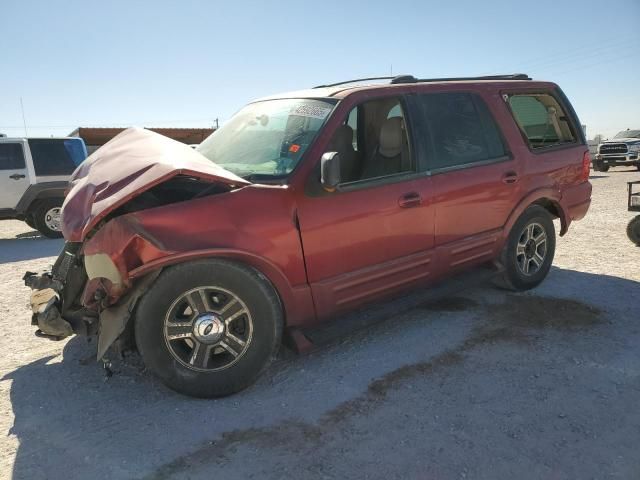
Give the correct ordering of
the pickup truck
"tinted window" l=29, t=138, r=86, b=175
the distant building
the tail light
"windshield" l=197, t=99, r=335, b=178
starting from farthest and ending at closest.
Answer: the pickup truck < the distant building < "tinted window" l=29, t=138, r=86, b=175 < the tail light < "windshield" l=197, t=99, r=335, b=178

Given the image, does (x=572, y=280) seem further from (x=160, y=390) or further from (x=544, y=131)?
(x=160, y=390)

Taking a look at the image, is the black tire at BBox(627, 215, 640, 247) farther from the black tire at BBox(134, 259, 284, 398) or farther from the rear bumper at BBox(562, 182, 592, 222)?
the black tire at BBox(134, 259, 284, 398)

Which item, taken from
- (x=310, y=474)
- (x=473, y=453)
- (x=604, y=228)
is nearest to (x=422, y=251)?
(x=473, y=453)

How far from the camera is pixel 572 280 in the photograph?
5.00 m

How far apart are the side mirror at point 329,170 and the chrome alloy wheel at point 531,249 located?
2268mm

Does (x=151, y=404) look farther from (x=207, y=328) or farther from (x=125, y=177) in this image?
(x=125, y=177)

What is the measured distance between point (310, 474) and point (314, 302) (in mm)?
1185

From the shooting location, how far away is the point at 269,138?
363cm

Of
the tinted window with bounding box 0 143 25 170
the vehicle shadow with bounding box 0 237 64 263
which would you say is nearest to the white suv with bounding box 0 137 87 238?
the tinted window with bounding box 0 143 25 170

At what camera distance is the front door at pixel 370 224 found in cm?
323

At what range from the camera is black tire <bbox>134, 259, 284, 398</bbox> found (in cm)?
280

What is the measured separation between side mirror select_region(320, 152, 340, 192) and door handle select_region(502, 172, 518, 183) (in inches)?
73.1

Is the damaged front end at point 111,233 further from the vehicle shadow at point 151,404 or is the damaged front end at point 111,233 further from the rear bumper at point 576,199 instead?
the rear bumper at point 576,199

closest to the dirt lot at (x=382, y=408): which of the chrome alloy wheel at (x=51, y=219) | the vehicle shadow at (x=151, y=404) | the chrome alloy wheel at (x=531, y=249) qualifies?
the vehicle shadow at (x=151, y=404)
